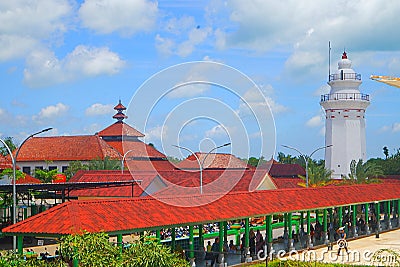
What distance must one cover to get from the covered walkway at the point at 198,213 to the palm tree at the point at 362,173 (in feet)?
59.3

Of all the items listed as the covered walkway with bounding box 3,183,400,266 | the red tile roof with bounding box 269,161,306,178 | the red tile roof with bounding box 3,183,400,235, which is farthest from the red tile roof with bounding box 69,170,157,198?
the red tile roof with bounding box 269,161,306,178

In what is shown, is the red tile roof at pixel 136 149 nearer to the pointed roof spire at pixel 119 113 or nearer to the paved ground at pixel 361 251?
the pointed roof spire at pixel 119 113

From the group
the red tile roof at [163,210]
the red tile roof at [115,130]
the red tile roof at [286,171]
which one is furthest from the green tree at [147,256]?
the red tile roof at [115,130]

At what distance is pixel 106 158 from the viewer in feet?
222

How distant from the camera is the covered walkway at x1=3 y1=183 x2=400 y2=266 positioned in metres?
Result: 19.0

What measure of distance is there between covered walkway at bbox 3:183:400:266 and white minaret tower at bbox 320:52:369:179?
23.2 m

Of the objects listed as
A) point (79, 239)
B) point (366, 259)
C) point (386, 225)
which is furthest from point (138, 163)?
point (79, 239)

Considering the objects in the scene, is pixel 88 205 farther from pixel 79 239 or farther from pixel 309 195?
pixel 309 195

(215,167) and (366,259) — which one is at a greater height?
(215,167)

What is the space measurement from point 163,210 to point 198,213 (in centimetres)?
158

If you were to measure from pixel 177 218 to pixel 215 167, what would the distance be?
34.8 metres

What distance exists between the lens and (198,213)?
2327cm

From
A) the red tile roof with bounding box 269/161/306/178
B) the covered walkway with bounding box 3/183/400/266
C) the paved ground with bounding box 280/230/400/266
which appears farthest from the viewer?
the red tile roof with bounding box 269/161/306/178

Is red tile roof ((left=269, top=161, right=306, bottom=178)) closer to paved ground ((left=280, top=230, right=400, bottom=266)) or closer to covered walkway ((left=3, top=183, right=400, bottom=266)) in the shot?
paved ground ((left=280, top=230, right=400, bottom=266))
